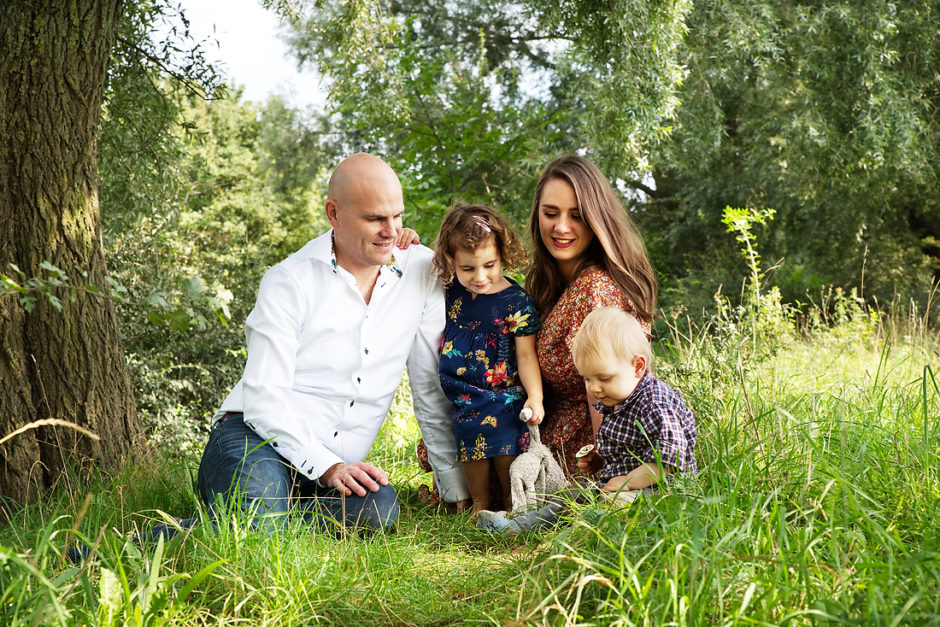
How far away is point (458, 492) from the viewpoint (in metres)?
3.65

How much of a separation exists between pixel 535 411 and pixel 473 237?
2.65 feet

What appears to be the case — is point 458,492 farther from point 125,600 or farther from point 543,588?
point 125,600

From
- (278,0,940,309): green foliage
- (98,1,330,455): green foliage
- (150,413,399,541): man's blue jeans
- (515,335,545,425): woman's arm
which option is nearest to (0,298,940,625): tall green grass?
(150,413,399,541): man's blue jeans

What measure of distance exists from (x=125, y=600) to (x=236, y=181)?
19747mm

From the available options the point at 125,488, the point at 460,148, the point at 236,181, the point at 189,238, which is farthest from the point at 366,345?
the point at 236,181

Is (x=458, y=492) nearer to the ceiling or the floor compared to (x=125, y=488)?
nearer to the floor

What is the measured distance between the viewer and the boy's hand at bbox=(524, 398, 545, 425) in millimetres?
3416

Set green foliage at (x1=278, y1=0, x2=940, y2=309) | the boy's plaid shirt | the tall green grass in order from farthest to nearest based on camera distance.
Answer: green foliage at (x1=278, y1=0, x2=940, y2=309), the boy's plaid shirt, the tall green grass

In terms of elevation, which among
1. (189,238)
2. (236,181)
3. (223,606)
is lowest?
(223,606)

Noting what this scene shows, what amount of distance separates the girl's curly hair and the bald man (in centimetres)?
18

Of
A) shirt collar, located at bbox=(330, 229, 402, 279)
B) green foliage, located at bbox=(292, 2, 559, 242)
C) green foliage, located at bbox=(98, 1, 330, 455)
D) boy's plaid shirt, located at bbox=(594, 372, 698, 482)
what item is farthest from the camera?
green foliage, located at bbox=(292, 2, 559, 242)

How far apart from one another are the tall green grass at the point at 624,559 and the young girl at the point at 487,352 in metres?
0.37

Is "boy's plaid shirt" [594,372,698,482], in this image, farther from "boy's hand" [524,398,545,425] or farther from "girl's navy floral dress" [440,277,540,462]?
"girl's navy floral dress" [440,277,540,462]

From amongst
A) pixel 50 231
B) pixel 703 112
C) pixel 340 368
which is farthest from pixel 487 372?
pixel 703 112
